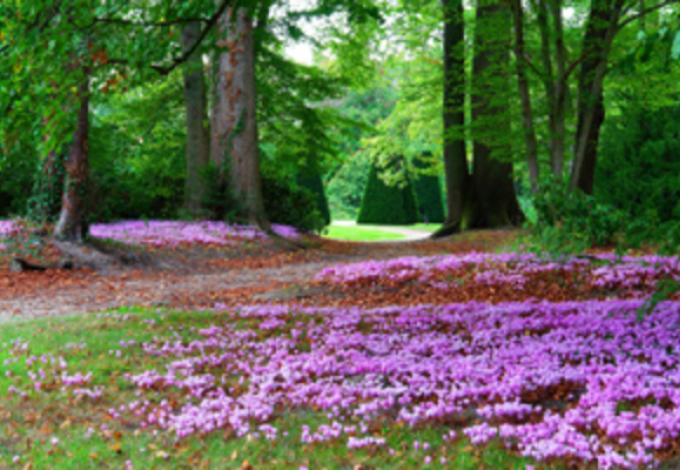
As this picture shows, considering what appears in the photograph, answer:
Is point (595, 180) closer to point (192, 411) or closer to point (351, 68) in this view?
point (351, 68)

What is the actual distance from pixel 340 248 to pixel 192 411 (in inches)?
541

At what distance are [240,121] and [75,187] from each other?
6008mm

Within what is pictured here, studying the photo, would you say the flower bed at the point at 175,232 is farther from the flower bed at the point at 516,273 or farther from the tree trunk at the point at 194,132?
the flower bed at the point at 516,273

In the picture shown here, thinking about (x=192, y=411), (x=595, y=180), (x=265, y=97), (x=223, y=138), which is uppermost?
(x=265, y=97)

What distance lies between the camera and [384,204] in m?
37.2

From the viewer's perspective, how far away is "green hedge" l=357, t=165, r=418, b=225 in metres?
37.3

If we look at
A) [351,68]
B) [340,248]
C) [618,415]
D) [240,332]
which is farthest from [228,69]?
[618,415]

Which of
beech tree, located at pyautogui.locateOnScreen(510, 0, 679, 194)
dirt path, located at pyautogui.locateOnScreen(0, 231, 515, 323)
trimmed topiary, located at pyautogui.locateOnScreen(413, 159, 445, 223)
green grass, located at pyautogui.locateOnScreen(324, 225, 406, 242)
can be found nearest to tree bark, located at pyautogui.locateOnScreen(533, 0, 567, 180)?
beech tree, located at pyautogui.locateOnScreen(510, 0, 679, 194)

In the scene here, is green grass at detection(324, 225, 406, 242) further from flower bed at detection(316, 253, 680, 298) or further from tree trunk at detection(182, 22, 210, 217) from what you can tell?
flower bed at detection(316, 253, 680, 298)

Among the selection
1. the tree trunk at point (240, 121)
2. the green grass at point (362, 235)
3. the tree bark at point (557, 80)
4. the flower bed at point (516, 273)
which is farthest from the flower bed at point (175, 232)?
the green grass at point (362, 235)

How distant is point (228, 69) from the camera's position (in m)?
17.7

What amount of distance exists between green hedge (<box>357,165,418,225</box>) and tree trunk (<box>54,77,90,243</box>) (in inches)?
993

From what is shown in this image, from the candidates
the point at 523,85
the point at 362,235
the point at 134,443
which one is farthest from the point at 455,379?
the point at 362,235

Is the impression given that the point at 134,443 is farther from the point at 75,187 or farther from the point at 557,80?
the point at 557,80
